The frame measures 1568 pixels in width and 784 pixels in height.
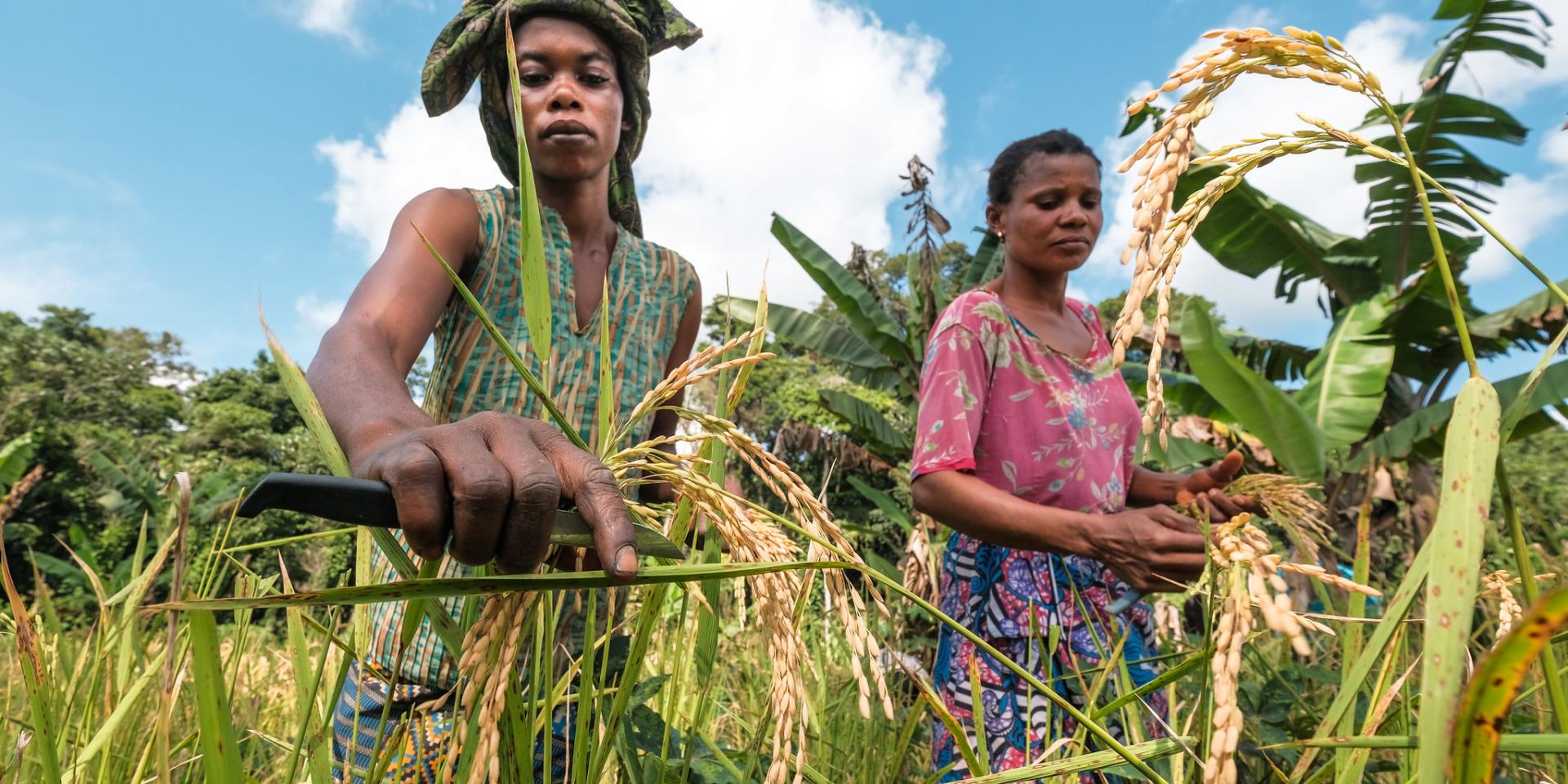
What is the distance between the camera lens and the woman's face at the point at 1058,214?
2170 mm

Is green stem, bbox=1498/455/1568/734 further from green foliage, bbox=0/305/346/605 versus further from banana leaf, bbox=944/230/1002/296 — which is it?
green foliage, bbox=0/305/346/605

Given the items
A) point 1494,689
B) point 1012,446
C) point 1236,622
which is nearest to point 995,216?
point 1012,446

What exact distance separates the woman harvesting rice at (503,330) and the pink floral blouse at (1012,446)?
0.60 meters

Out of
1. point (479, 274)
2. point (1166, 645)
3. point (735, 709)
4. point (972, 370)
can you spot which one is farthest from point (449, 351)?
point (735, 709)

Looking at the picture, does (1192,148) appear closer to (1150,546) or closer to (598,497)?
(598,497)

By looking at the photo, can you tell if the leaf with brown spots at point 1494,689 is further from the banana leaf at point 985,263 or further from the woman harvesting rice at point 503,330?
the banana leaf at point 985,263

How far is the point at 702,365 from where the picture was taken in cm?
81

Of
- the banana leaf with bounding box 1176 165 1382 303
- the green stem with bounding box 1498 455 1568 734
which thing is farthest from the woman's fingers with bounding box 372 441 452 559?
the banana leaf with bounding box 1176 165 1382 303

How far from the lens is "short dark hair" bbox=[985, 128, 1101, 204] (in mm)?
2242

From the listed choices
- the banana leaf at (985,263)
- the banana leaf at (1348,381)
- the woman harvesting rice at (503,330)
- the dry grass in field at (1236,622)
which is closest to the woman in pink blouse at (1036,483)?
the woman harvesting rice at (503,330)

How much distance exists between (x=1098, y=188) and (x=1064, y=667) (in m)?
1.24

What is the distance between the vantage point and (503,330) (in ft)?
4.75

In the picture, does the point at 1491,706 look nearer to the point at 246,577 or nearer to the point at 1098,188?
the point at 246,577

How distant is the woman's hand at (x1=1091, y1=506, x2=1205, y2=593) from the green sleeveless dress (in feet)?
2.91
